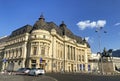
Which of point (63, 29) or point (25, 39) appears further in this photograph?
point (63, 29)

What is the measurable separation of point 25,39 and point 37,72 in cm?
4173

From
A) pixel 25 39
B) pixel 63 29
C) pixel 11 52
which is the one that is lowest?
pixel 11 52

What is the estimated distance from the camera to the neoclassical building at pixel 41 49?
74562 mm

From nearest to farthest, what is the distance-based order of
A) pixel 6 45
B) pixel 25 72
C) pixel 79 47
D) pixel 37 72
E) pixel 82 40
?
pixel 37 72 → pixel 25 72 → pixel 6 45 → pixel 79 47 → pixel 82 40

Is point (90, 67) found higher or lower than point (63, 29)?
lower

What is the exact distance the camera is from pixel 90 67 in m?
118

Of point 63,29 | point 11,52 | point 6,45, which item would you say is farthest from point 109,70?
point 6,45

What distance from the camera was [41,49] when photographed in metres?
74.5

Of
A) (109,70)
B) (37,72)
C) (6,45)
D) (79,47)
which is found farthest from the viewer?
(79,47)

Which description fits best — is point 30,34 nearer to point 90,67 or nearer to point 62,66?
point 62,66

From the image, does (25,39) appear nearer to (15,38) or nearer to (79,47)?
(15,38)

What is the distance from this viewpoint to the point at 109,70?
254 ft

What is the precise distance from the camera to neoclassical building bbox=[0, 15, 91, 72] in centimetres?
7456

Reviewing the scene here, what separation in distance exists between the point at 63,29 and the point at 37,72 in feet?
209
